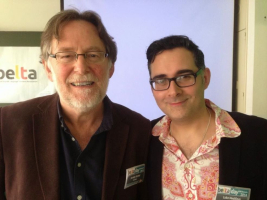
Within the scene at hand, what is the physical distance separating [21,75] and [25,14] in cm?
72

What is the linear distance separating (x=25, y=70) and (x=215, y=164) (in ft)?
7.76

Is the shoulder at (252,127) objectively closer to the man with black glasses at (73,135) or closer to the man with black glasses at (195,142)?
→ the man with black glasses at (195,142)

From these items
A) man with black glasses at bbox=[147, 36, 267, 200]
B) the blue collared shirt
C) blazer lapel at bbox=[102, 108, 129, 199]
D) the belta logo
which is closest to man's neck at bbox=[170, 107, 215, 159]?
man with black glasses at bbox=[147, 36, 267, 200]

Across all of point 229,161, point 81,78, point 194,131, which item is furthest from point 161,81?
point 229,161

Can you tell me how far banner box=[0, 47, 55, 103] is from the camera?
2656mm

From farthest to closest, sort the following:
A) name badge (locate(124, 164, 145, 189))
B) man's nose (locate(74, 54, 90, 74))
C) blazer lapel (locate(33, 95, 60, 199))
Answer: name badge (locate(124, 164, 145, 189)), man's nose (locate(74, 54, 90, 74)), blazer lapel (locate(33, 95, 60, 199))

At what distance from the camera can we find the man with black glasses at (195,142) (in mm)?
1323

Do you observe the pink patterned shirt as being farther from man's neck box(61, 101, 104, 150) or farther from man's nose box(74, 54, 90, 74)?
man's nose box(74, 54, 90, 74)

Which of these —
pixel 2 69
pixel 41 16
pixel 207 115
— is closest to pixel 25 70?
pixel 2 69

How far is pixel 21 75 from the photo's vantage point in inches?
106

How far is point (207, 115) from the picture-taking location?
60.7 inches

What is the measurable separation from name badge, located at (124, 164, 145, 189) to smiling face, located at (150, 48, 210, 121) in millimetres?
409

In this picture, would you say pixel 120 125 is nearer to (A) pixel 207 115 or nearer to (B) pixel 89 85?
(B) pixel 89 85

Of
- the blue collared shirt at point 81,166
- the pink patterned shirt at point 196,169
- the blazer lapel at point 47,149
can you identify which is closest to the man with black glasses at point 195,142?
the pink patterned shirt at point 196,169
